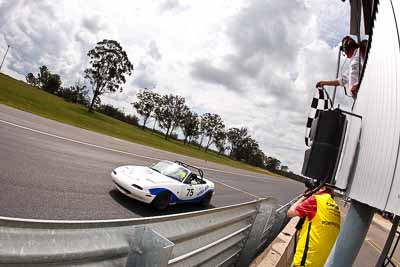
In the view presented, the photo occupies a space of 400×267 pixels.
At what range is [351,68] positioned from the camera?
9.32ft

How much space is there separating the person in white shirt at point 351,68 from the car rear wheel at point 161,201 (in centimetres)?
666

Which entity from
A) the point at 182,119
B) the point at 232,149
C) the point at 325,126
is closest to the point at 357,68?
the point at 325,126

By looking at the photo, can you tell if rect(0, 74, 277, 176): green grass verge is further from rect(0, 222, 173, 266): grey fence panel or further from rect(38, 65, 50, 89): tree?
rect(38, 65, 50, 89): tree

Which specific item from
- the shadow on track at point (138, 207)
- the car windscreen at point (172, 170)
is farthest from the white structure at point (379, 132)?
the car windscreen at point (172, 170)

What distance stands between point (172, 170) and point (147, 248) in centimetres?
843

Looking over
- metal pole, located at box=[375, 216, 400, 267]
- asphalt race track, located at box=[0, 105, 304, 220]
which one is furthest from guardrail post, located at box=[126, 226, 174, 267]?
asphalt race track, located at box=[0, 105, 304, 220]

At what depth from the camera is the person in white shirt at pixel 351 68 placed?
279 centimetres

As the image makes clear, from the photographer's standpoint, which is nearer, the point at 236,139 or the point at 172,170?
the point at 172,170

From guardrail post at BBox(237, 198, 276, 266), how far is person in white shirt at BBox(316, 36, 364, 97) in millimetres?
3703

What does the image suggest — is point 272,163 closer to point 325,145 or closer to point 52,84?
point 52,84

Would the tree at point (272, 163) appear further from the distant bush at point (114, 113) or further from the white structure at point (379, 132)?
the white structure at point (379, 132)

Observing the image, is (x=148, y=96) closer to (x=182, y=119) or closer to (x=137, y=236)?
(x=182, y=119)

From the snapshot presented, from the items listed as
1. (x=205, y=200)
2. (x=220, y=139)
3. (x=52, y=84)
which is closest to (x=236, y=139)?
(x=220, y=139)

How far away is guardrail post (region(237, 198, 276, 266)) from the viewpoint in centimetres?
602
